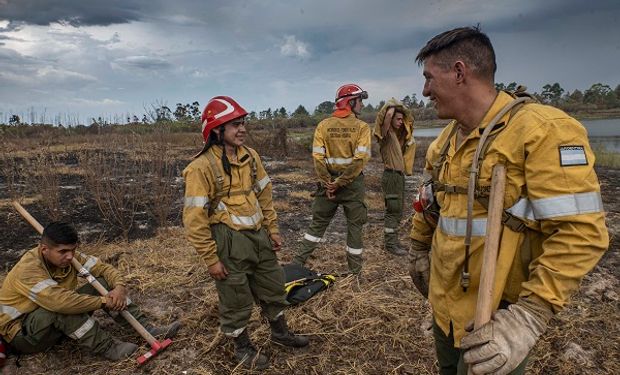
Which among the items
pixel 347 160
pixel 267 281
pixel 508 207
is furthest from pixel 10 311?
pixel 508 207

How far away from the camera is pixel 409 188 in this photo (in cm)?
985

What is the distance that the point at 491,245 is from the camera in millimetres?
1423

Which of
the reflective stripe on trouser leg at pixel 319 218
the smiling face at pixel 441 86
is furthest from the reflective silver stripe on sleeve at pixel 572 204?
the reflective stripe on trouser leg at pixel 319 218

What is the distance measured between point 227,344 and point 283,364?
55 cm

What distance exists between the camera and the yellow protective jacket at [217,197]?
110 inches

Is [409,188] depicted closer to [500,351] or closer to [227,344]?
[227,344]

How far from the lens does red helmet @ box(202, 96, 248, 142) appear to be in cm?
294

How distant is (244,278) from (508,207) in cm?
212

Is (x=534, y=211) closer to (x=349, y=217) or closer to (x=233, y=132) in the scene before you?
(x=233, y=132)

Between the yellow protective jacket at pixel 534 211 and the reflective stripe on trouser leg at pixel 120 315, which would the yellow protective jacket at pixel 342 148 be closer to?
the reflective stripe on trouser leg at pixel 120 315

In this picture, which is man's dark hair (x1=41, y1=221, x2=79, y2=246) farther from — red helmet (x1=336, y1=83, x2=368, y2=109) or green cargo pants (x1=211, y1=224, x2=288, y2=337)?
red helmet (x1=336, y1=83, x2=368, y2=109)

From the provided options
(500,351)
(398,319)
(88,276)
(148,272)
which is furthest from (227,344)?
(500,351)

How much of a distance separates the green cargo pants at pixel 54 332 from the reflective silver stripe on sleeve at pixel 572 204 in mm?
3457

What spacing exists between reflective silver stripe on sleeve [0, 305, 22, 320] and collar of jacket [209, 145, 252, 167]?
6.83 ft
